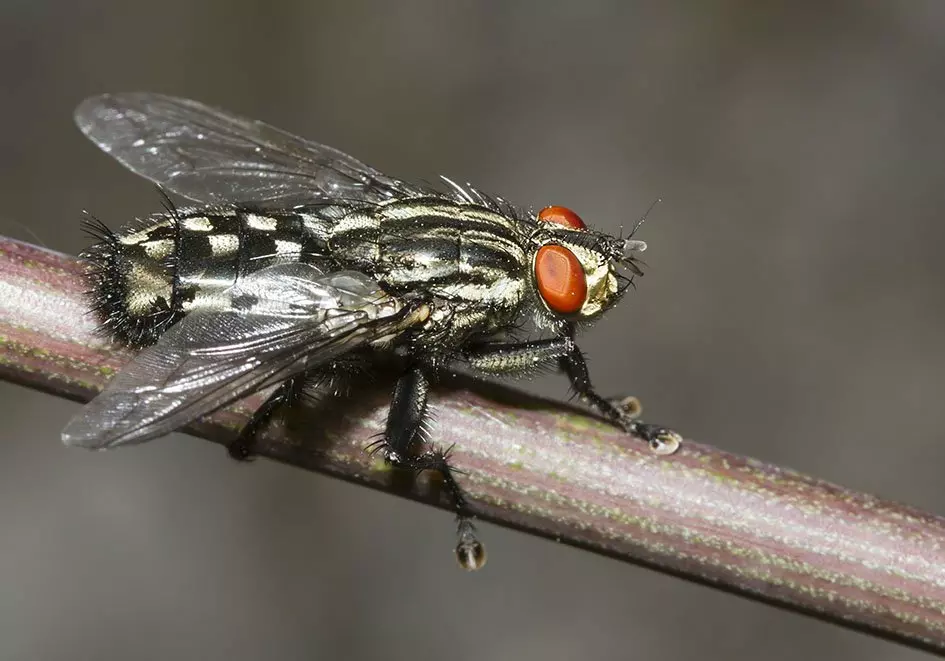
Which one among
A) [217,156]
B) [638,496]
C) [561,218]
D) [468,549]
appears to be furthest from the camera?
[217,156]

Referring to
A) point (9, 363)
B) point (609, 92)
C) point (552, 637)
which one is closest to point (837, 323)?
point (609, 92)

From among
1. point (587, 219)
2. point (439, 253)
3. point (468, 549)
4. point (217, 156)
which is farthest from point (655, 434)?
point (587, 219)

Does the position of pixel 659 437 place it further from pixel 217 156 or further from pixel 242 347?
pixel 217 156

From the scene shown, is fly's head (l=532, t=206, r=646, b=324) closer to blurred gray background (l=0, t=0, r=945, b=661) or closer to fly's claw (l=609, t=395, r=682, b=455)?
fly's claw (l=609, t=395, r=682, b=455)

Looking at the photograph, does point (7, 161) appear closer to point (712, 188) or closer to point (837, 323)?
point (712, 188)

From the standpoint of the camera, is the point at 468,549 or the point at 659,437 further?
the point at 468,549

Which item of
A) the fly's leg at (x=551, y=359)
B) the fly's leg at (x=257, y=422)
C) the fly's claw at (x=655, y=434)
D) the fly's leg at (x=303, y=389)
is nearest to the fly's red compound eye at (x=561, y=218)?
the fly's leg at (x=551, y=359)
